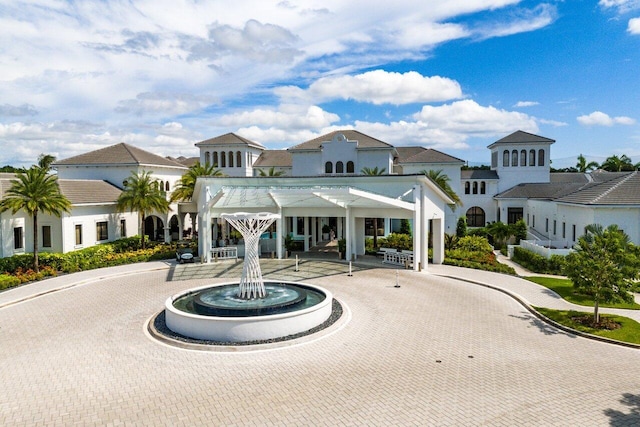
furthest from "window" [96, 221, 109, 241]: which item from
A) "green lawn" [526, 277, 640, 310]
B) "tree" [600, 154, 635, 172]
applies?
"tree" [600, 154, 635, 172]

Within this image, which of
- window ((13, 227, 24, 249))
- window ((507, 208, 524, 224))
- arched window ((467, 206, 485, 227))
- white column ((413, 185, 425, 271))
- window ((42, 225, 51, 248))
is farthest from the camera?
arched window ((467, 206, 485, 227))

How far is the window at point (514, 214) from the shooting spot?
159 feet

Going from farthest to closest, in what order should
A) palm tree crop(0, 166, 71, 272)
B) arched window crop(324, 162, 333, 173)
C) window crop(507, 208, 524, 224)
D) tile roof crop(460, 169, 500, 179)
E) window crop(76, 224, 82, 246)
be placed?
tile roof crop(460, 169, 500, 179)
window crop(507, 208, 524, 224)
arched window crop(324, 162, 333, 173)
window crop(76, 224, 82, 246)
palm tree crop(0, 166, 71, 272)

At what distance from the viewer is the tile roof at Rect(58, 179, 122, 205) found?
3098cm

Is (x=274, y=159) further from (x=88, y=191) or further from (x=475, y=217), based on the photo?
(x=475, y=217)

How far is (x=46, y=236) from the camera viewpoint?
29.4m

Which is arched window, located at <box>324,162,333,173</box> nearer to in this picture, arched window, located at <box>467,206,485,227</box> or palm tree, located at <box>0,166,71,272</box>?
arched window, located at <box>467,206,485,227</box>

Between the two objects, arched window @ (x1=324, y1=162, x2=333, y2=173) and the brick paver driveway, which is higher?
arched window @ (x1=324, y1=162, x2=333, y2=173)

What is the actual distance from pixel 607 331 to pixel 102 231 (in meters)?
32.6

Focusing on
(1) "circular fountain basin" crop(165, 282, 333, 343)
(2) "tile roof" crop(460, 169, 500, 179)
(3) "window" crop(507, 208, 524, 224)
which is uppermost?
(2) "tile roof" crop(460, 169, 500, 179)

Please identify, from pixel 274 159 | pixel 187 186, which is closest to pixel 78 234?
pixel 187 186

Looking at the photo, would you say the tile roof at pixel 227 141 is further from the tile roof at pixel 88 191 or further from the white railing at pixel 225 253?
the white railing at pixel 225 253

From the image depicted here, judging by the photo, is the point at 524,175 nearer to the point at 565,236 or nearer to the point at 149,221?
the point at 565,236

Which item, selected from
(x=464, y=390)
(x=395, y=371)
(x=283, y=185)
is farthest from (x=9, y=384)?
(x=283, y=185)
